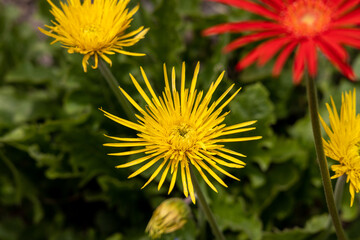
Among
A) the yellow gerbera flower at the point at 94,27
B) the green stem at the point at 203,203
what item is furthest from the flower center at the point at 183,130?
the yellow gerbera flower at the point at 94,27

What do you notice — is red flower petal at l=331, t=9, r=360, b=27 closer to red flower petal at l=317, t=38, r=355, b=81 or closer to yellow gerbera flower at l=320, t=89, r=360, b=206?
red flower petal at l=317, t=38, r=355, b=81

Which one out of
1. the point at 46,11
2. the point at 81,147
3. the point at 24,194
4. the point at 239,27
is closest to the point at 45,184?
the point at 24,194

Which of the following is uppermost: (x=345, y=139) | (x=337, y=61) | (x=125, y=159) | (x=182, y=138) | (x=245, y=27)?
(x=125, y=159)

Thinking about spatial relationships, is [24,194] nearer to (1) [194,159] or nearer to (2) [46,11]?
(2) [46,11]

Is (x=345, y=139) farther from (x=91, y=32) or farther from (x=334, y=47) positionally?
(x=91, y=32)

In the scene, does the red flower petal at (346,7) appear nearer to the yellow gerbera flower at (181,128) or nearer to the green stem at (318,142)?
the green stem at (318,142)

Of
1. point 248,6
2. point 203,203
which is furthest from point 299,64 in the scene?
point 203,203

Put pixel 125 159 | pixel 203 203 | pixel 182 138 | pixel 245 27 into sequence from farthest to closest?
1. pixel 125 159
2. pixel 203 203
3. pixel 182 138
4. pixel 245 27
